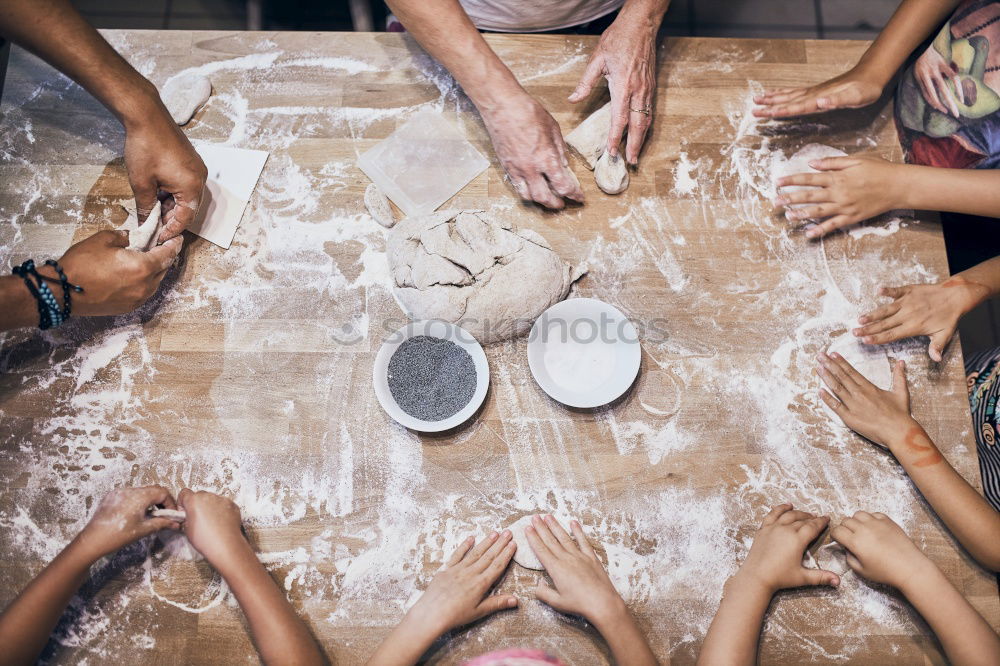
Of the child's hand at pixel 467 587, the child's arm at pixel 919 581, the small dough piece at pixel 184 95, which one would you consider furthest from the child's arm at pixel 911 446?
the small dough piece at pixel 184 95

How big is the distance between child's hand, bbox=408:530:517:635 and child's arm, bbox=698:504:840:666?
0.44m

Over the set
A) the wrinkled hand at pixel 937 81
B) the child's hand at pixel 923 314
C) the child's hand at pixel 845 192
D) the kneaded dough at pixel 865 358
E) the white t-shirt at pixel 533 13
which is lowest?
the kneaded dough at pixel 865 358

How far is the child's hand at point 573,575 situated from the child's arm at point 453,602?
0.07 m

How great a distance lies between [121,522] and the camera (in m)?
1.31

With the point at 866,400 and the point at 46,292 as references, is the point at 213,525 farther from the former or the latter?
the point at 866,400

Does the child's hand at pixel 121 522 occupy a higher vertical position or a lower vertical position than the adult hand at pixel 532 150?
lower

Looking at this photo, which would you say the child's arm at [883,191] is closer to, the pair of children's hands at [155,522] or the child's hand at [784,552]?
the child's hand at [784,552]

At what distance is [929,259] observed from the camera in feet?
4.95

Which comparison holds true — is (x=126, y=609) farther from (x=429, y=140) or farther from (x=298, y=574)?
(x=429, y=140)

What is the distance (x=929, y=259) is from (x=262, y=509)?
5.50 ft

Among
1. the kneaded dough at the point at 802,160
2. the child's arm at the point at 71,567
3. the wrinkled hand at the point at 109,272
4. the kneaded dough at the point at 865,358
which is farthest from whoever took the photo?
the kneaded dough at the point at 802,160

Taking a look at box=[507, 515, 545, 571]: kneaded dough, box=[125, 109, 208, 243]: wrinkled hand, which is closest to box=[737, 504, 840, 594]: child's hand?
box=[507, 515, 545, 571]: kneaded dough

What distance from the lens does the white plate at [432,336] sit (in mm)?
1352

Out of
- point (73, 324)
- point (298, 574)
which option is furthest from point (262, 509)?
point (73, 324)
